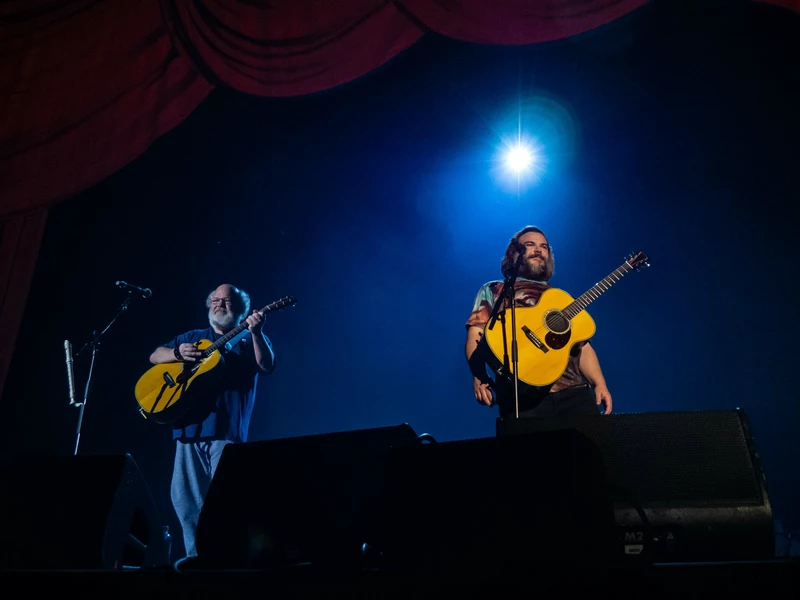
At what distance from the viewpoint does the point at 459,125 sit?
14.3ft

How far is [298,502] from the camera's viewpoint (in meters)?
1.51

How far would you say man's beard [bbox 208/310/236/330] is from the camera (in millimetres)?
4272

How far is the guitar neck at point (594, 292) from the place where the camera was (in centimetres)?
356

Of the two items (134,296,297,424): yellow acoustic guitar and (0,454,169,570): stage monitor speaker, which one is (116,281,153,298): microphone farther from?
(0,454,169,570): stage monitor speaker

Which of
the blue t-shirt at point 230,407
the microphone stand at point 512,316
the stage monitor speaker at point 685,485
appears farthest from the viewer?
the blue t-shirt at point 230,407

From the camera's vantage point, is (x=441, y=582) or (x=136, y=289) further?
(x=136, y=289)

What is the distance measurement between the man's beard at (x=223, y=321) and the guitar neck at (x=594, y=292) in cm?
202

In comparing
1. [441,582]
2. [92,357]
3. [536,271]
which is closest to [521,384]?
[536,271]

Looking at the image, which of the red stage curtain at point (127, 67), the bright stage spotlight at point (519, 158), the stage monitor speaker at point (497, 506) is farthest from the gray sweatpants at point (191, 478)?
the stage monitor speaker at point (497, 506)

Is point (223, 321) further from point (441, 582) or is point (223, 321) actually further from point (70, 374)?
point (441, 582)

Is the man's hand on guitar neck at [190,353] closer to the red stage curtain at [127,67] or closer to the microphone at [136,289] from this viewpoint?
the microphone at [136,289]

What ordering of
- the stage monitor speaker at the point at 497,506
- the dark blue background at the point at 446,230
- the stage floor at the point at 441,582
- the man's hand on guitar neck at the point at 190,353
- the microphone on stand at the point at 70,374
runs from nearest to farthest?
the stage floor at the point at 441,582, the stage monitor speaker at the point at 497,506, the dark blue background at the point at 446,230, the man's hand on guitar neck at the point at 190,353, the microphone on stand at the point at 70,374

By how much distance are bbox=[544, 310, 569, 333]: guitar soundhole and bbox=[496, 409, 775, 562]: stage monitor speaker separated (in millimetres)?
1899

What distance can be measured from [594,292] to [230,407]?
214 cm
